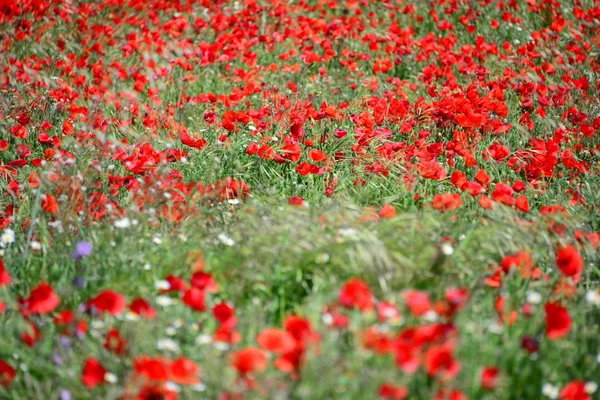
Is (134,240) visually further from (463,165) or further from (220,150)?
(463,165)

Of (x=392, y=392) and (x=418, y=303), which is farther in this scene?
(x=418, y=303)

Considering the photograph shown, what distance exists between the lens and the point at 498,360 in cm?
204

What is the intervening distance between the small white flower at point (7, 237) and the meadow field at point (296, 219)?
0.03 m

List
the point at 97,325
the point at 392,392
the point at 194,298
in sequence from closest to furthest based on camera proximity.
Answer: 1. the point at 392,392
2. the point at 194,298
3. the point at 97,325

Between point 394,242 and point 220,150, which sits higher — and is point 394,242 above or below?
above

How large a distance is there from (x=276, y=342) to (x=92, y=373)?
484 mm

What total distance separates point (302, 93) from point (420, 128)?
34.5 inches

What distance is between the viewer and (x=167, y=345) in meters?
2.02

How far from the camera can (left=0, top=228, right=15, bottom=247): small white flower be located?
282 cm

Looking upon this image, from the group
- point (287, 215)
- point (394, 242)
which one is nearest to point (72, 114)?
point (287, 215)

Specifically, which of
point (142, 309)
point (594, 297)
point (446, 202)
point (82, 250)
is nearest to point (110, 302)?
point (142, 309)

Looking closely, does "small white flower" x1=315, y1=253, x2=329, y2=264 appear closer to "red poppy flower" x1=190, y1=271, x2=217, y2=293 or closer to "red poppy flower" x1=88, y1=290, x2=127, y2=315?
"red poppy flower" x1=190, y1=271, x2=217, y2=293

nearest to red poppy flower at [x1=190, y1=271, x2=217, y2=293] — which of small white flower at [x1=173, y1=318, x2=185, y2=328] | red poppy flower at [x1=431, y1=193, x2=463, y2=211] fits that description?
small white flower at [x1=173, y1=318, x2=185, y2=328]

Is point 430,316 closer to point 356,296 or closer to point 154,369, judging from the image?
point 356,296
